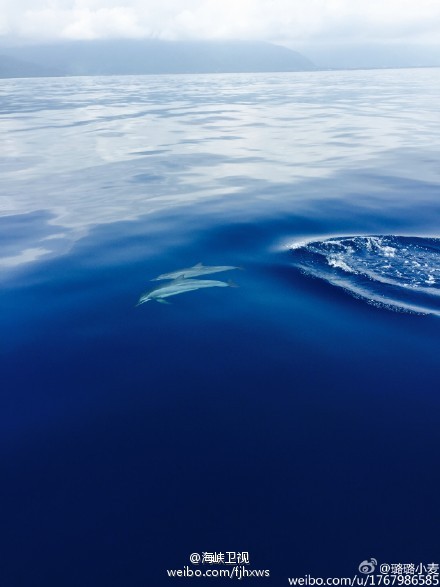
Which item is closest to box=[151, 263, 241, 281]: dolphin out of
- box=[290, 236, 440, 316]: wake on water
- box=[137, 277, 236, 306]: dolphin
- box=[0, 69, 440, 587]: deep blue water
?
box=[137, 277, 236, 306]: dolphin

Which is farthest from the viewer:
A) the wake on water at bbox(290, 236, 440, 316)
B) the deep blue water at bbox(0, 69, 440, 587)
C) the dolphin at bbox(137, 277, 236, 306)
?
the dolphin at bbox(137, 277, 236, 306)

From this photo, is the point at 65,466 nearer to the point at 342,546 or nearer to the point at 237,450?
the point at 237,450

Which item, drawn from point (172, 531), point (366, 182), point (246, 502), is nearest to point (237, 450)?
point (246, 502)

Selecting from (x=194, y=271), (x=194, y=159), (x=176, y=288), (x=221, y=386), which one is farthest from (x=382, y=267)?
(x=194, y=159)

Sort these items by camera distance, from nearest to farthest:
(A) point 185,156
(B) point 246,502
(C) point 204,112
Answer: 1. (B) point 246,502
2. (A) point 185,156
3. (C) point 204,112

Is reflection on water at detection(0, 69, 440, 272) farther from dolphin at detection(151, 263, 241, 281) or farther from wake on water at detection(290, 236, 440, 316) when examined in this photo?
wake on water at detection(290, 236, 440, 316)

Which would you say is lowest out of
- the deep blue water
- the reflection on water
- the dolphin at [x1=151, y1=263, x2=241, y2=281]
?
the deep blue water
